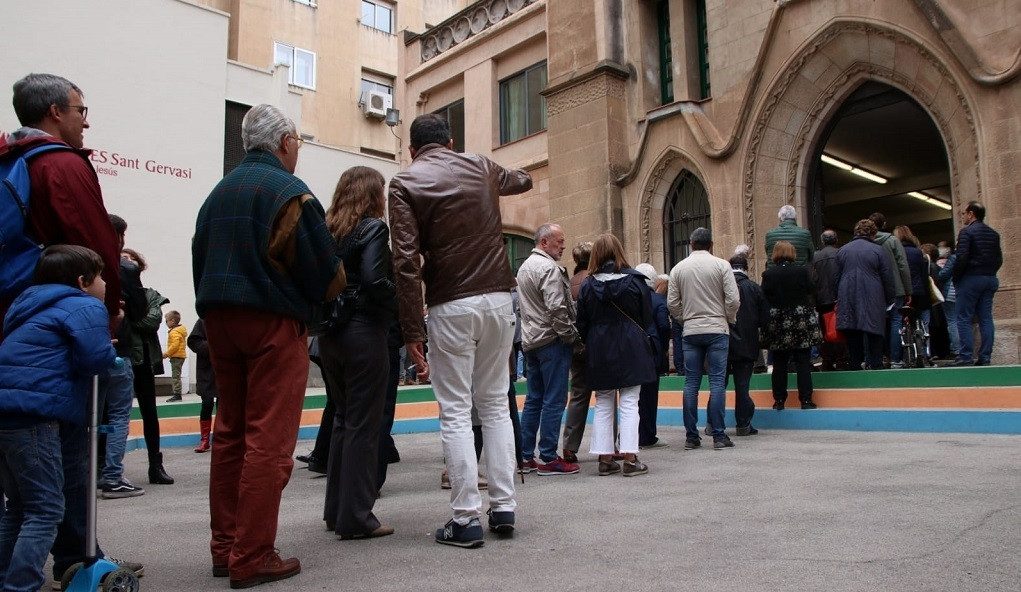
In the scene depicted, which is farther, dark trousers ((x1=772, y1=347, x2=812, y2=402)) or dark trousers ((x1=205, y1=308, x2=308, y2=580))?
dark trousers ((x1=772, y1=347, x2=812, y2=402))

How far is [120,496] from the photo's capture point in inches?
238

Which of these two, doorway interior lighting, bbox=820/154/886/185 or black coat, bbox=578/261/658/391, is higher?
doorway interior lighting, bbox=820/154/886/185

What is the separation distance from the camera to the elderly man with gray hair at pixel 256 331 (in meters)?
3.44

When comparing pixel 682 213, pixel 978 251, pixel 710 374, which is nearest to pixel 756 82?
pixel 682 213

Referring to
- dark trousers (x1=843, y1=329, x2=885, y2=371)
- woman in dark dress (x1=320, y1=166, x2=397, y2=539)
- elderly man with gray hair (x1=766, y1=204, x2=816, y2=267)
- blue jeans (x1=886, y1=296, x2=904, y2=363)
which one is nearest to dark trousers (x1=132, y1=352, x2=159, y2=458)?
woman in dark dress (x1=320, y1=166, x2=397, y2=539)

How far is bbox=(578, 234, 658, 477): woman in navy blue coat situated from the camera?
634 centimetres

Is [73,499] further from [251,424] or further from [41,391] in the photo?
[251,424]

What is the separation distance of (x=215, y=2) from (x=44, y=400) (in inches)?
1165

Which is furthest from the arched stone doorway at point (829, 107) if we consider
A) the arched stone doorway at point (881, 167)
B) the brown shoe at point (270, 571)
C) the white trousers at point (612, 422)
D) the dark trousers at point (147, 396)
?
the brown shoe at point (270, 571)

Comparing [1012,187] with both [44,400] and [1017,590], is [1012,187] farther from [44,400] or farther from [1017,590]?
[44,400]

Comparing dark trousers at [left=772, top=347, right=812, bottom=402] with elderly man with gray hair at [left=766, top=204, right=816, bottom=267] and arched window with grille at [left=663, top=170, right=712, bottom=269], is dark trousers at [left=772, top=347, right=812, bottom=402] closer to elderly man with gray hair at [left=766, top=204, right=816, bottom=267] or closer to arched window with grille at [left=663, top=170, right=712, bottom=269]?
elderly man with gray hair at [left=766, top=204, right=816, bottom=267]

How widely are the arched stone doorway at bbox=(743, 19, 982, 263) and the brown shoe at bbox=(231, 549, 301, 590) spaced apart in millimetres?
11221

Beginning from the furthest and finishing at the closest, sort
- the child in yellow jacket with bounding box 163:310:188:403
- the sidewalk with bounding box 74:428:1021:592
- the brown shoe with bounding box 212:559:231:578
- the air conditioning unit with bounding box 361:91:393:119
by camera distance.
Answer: the air conditioning unit with bounding box 361:91:393:119 < the child in yellow jacket with bounding box 163:310:188:403 < the brown shoe with bounding box 212:559:231:578 < the sidewalk with bounding box 74:428:1021:592

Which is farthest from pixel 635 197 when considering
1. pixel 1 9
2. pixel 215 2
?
pixel 215 2
